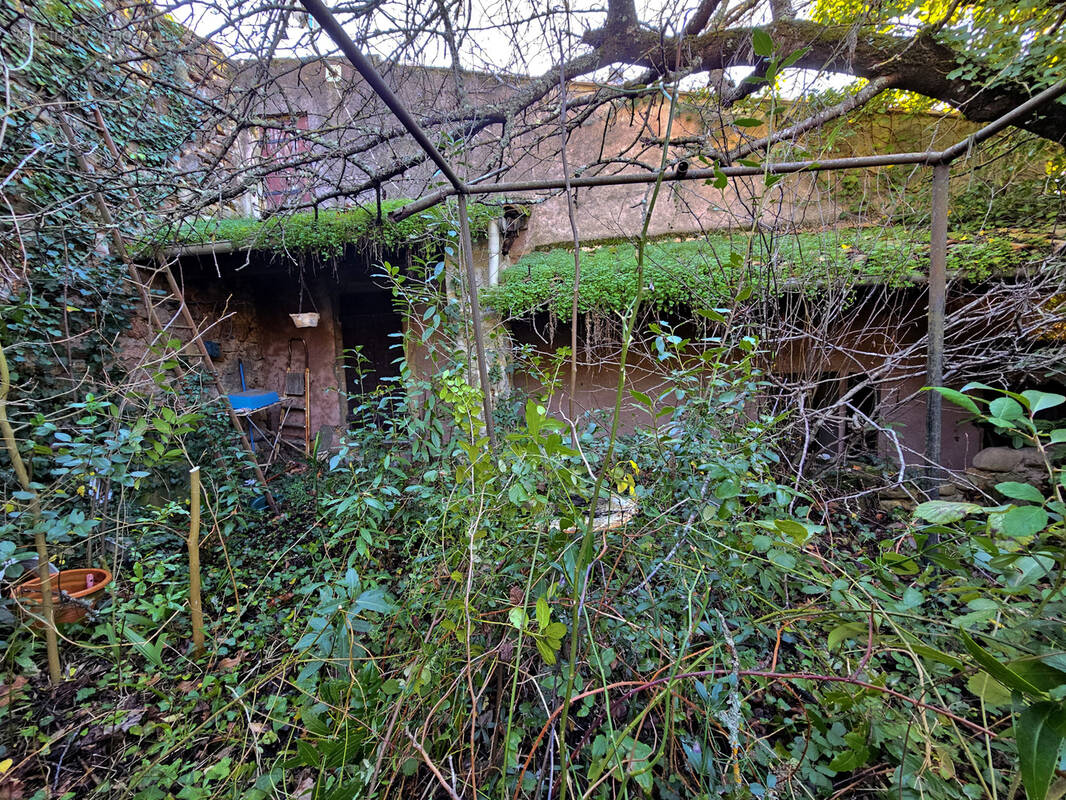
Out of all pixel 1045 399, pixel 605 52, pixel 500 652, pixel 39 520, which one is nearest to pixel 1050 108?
pixel 605 52

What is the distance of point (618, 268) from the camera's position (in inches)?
137

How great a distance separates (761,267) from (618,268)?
1482 mm

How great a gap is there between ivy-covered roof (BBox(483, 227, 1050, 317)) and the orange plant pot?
118 inches

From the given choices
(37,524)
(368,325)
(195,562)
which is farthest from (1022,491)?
(368,325)

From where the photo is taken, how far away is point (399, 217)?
1.62 meters

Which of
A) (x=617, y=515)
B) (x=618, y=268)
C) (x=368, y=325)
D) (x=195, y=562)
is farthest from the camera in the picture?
(x=368, y=325)

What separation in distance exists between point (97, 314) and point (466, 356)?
11.9ft

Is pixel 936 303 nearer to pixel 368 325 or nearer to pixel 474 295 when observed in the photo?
pixel 474 295

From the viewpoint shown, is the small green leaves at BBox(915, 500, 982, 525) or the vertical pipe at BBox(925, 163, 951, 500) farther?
the vertical pipe at BBox(925, 163, 951, 500)

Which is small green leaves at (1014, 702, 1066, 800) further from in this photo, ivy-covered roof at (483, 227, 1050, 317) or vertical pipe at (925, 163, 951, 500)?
ivy-covered roof at (483, 227, 1050, 317)

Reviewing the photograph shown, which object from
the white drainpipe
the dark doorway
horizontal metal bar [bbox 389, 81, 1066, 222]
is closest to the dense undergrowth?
horizontal metal bar [bbox 389, 81, 1066, 222]

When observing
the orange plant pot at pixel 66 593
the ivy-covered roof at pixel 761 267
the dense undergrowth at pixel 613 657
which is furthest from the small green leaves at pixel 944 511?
the orange plant pot at pixel 66 593

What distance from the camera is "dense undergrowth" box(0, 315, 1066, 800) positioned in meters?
0.65

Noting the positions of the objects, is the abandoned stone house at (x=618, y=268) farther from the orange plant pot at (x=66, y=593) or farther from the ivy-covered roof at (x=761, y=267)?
the orange plant pot at (x=66, y=593)
